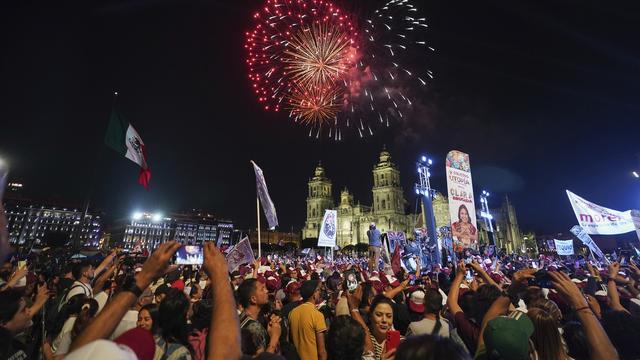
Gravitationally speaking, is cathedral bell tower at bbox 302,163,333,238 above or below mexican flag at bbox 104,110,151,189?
above

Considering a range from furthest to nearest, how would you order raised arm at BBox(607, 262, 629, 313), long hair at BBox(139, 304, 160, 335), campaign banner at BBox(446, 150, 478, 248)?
1. campaign banner at BBox(446, 150, 478, 248)
2. raised arm at BBox(607, 262, 629, 313)
3. long hair at BBox(139, 304, 160, 335)

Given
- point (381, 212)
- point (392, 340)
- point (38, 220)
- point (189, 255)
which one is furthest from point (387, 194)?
point (38, 220)

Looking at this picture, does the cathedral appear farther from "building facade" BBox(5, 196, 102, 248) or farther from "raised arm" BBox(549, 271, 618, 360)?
"raised arm" BBox(549, 271, 618, 360)

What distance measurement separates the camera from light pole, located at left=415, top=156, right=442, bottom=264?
2245cm

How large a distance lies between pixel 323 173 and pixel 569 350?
11512cm

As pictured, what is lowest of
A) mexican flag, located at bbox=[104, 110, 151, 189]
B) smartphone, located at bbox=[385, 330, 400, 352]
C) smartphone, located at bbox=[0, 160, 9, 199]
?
smartphone, located at bbox=[385, 330, 400, 352]

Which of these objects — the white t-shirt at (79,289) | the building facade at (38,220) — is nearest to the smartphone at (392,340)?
the white t-shirt at (79,289)

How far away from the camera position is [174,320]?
3.29 m

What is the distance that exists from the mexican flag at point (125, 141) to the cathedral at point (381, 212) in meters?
82.7

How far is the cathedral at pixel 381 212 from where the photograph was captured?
279ft

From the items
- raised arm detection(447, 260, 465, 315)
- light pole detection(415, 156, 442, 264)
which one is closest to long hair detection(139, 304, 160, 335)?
raised arm detection(447, 260, 465, 315)

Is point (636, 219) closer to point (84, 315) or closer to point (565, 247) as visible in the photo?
point (565, 247)

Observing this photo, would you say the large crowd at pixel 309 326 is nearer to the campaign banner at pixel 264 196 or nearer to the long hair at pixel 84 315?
the long hair at pixel 84 315

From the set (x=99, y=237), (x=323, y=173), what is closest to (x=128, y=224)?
(x=99, y=237)
